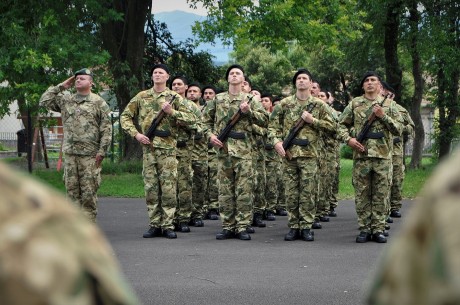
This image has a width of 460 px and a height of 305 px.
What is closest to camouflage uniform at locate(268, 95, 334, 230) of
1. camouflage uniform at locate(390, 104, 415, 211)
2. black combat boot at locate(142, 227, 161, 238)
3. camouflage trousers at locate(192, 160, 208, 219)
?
black combat boot at locate(142, 227, 161, 238)

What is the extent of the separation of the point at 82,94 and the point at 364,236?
384 cm

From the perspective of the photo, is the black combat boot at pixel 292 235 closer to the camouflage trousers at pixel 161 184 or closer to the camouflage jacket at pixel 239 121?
the camouflage jacket at pixel 239 121

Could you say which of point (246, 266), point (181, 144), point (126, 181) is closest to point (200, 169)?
point (181, 144)

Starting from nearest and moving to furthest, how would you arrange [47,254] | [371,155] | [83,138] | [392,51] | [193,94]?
[47,254] → [83,138] → [371,155] → [193,94] → [392,51]

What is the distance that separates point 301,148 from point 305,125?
0.97 ft

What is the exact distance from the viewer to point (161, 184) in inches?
500

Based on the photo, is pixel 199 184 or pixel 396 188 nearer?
pixel 199 184

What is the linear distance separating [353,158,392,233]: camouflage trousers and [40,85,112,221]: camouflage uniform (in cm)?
312

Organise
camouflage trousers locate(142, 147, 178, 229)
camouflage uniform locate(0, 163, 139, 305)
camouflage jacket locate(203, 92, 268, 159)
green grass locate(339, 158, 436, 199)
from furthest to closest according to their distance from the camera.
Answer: green grass locate(339, 158, 436, 199) < camouflage jacket locate(203, 92, 268, 159) < camouflage trousers locate(142, 147, 178, 229) < camouflage uniform locate(0, 163, 139, 305)

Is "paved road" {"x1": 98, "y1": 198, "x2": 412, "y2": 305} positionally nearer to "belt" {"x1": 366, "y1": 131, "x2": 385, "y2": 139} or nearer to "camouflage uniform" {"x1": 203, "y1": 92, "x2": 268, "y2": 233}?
"camouflage uniform" {"x1": 203, "y1": 92, "x2": 268, "y2": 233}

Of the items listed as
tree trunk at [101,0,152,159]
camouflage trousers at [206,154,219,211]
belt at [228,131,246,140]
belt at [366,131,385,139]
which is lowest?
camouflage trousers at [206,154,219,211]

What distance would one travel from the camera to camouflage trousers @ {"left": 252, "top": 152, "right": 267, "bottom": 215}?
15.7 meters

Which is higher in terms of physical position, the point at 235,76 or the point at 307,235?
the point at 235,76

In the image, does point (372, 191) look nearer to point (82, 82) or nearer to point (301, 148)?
point (301, 148)
